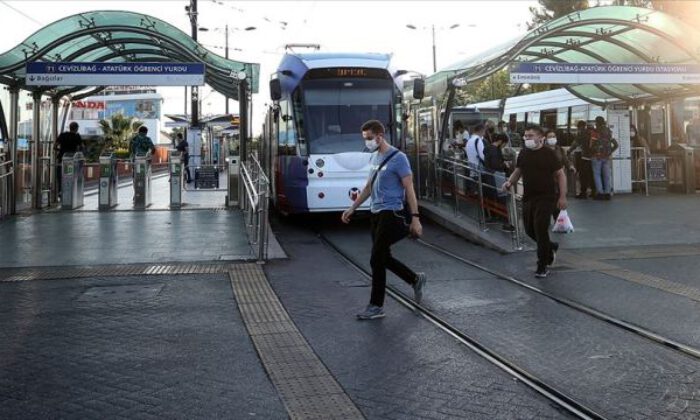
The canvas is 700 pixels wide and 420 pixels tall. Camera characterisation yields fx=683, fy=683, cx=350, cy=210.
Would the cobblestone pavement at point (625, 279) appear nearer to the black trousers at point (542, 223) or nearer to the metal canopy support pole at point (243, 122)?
the black trousers at point (542, 223)

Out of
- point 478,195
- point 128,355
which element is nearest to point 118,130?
point 478,195

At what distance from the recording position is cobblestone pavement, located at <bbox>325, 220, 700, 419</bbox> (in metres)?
4.52

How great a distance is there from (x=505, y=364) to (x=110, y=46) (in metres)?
14.5

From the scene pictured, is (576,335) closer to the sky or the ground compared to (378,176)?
closer to the ground

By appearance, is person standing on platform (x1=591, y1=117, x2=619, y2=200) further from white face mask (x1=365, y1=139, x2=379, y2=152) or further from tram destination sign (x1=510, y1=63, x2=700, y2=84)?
white face mask (x1=365, y1=139, x2=379, y2=152)

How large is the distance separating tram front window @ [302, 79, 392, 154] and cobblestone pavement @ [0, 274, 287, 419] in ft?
17.6

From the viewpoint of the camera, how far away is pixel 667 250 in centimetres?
1045

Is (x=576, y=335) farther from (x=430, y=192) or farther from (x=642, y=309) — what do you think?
(x=430, y=192)

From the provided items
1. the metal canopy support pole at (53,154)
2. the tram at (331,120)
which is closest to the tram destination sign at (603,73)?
the tram at (331,120)

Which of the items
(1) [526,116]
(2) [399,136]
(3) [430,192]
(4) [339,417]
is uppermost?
(1) [526,116]

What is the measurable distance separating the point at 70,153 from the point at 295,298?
38.0ft

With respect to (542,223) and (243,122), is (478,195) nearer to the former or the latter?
(542,223)

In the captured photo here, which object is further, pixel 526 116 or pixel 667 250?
pixel 526 116

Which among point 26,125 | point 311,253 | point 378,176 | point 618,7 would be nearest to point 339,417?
point 378,176
